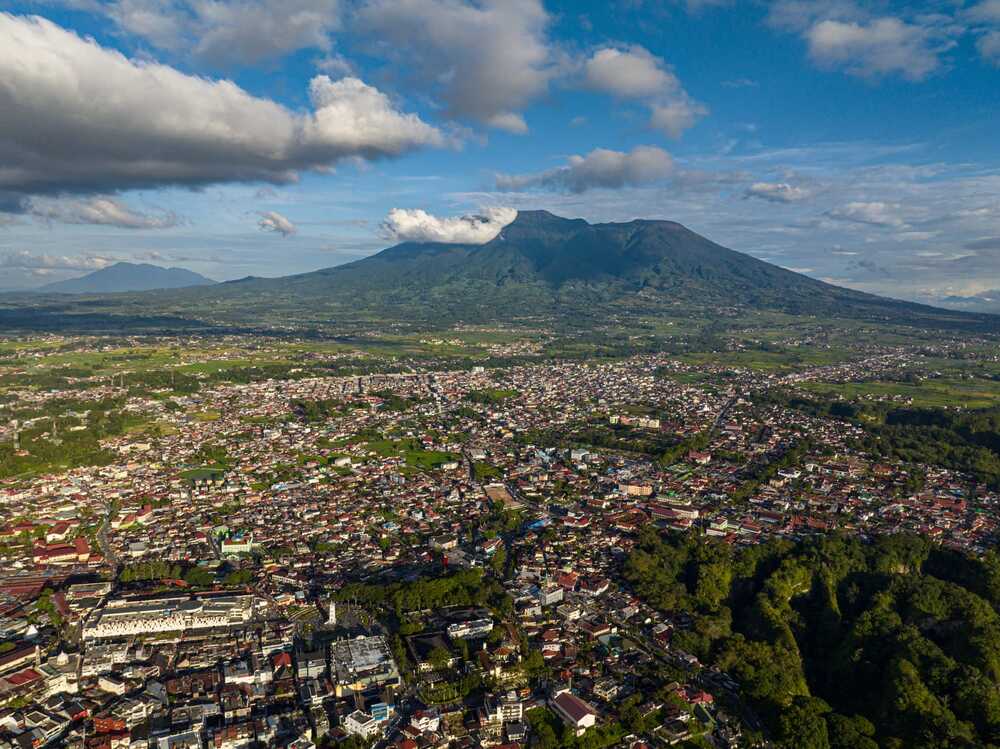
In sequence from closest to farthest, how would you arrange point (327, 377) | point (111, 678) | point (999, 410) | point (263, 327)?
1. point (111, 678)
2. point (999, 410)
3. point (327, 377)
4. point (263, 327)

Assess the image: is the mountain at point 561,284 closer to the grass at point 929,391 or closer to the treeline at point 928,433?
the grass at point 929,391

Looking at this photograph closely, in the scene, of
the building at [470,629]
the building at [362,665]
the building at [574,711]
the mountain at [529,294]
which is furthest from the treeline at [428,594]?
the mountain at [529,294]

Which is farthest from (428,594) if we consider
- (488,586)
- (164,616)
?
(164,616)

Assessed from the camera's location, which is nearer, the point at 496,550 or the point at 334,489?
the point at 496,550

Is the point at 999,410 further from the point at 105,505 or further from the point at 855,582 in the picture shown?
the point at 105,505

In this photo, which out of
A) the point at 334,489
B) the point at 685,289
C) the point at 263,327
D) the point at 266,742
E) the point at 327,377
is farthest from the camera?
the point at 685,289

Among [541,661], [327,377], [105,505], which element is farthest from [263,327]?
[541,661]

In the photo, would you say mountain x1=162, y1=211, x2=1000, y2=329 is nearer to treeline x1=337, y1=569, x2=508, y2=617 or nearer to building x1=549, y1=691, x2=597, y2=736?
treeline x1=337, y1=569, x2=508, y2=617
